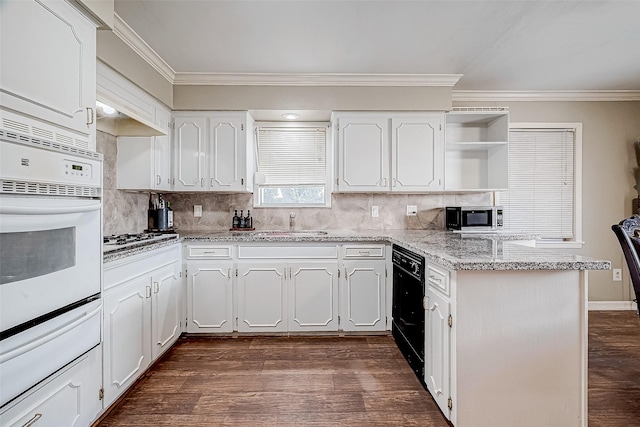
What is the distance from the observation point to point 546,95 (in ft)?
11.8

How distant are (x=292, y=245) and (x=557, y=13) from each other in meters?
2.49

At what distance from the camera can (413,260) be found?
215 centimetres

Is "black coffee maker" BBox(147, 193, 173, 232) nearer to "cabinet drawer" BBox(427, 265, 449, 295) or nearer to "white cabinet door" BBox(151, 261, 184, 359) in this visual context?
"white cabinet door" BBox(151, 261, 184, 359)

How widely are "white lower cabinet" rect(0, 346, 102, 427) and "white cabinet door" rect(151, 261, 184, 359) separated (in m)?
0.70

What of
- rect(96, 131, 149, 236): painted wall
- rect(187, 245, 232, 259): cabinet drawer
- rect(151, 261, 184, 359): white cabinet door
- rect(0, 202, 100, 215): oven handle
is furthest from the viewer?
rect(187, 245, 232, 259): cabinet drawer

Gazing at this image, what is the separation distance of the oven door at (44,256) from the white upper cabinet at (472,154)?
10.1ft

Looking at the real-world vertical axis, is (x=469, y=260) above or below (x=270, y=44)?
below

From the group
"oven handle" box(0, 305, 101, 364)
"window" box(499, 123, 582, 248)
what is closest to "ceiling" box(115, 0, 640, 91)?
"window" box(499, 123, 582, 248)

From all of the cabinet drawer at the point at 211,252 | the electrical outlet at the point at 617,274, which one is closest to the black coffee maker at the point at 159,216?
the cabinet drawer at the point at 211,252

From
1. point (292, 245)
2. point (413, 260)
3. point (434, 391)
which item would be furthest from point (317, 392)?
point (292, 245)

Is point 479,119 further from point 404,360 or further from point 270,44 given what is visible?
point 404,360

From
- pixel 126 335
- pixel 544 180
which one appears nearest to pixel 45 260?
pixel 126 335

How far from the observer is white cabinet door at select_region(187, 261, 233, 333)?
281 cm

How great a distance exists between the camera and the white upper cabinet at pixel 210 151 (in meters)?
3.14
